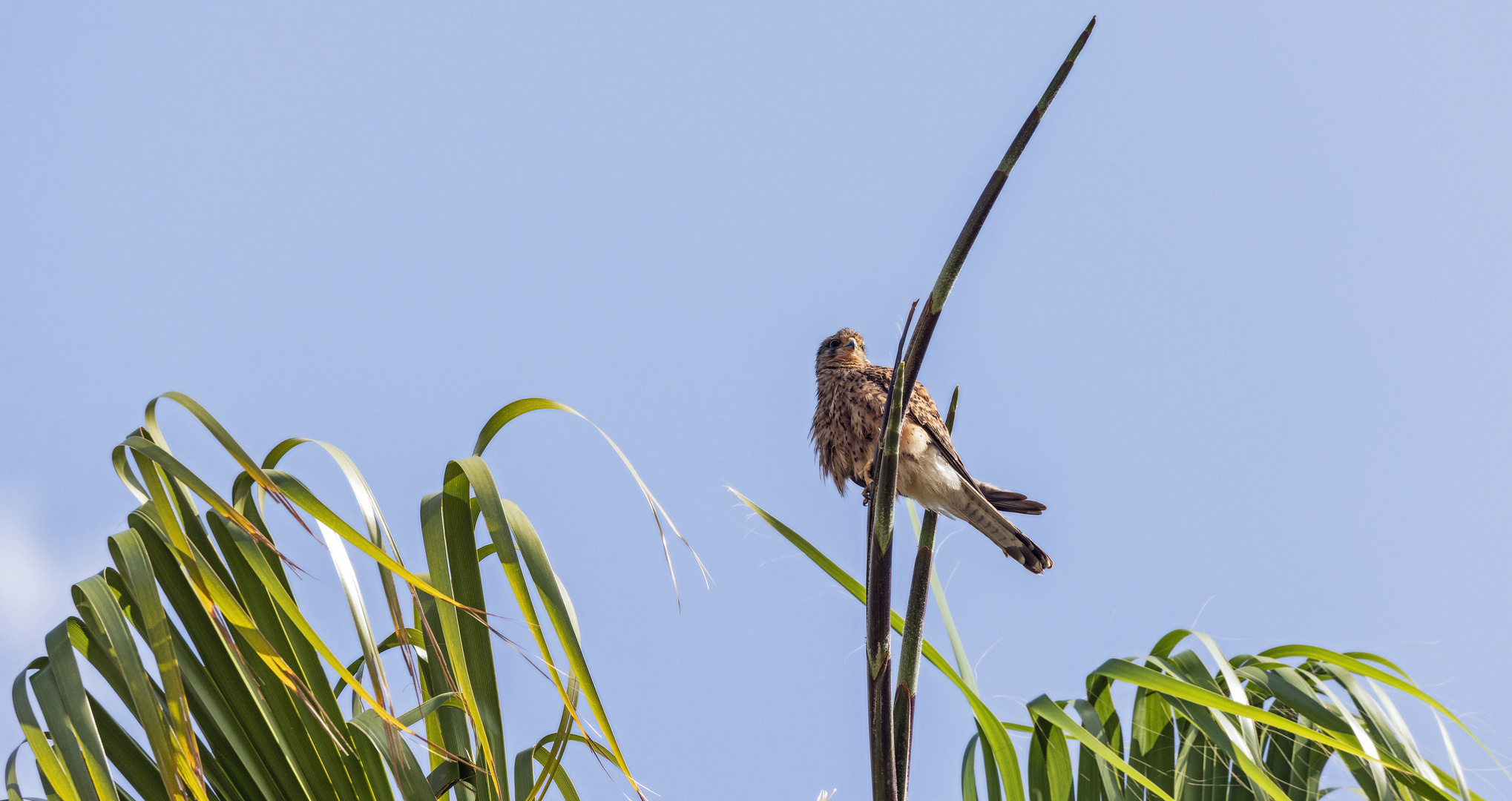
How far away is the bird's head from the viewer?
4.60 m

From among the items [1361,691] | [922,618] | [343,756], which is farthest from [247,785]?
[1361,691]

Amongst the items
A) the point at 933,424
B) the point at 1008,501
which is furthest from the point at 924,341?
the point at 933,424

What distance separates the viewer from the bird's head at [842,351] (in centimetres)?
460

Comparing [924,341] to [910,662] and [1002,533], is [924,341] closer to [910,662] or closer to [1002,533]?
[910,662]

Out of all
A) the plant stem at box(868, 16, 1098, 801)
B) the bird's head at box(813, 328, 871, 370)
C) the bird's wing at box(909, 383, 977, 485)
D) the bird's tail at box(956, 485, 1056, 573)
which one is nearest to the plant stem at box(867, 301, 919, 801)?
the plant stem at box(868, 16, 1098, 801)

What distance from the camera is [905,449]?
383cm

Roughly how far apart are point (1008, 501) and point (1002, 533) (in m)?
0.22

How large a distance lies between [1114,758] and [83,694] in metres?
1.24

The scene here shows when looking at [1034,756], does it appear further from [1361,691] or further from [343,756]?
[343,756]

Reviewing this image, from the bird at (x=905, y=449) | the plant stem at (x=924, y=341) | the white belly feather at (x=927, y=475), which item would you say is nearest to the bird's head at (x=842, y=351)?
the bird at (x=905, y=449)

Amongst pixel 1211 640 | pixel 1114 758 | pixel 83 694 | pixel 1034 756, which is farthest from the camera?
pixel 1034 756

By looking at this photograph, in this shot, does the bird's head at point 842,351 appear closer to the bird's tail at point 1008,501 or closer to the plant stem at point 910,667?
the bird's tail at point 1008,501

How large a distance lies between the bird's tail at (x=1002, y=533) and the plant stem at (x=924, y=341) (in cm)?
215

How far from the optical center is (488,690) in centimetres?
141
